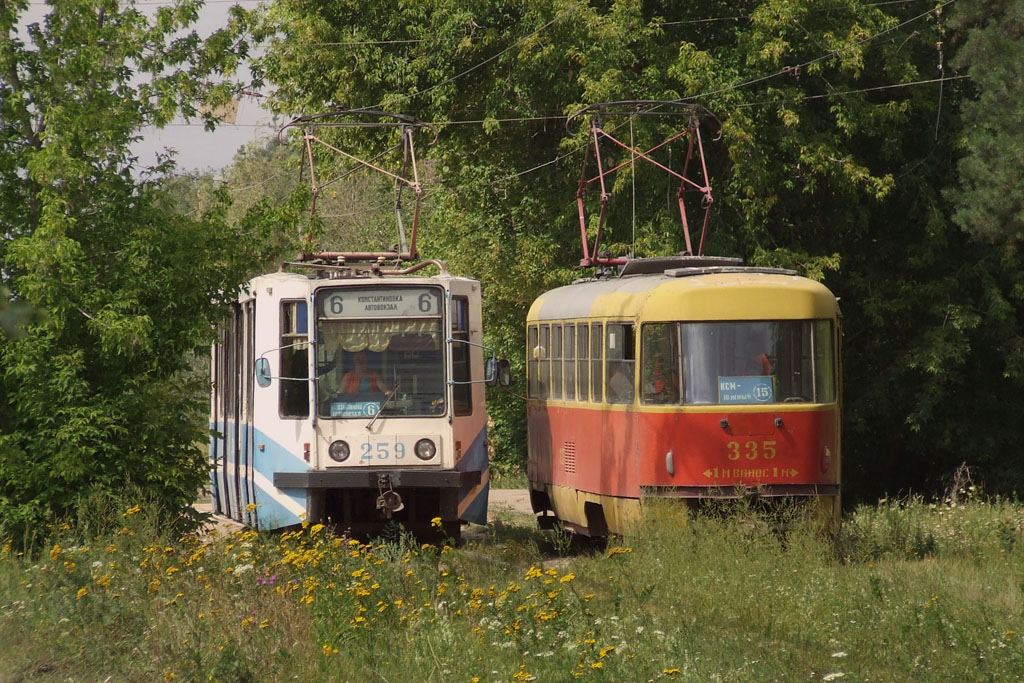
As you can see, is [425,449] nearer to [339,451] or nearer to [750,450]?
[339,451]

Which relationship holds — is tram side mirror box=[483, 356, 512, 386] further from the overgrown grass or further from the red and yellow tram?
the overgrown grass

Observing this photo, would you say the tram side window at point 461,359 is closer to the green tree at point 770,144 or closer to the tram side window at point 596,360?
the tram side window at point 596,360

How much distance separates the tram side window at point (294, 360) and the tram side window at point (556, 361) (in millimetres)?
3328

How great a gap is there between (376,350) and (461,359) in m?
0.88

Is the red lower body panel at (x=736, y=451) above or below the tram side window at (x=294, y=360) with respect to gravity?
below

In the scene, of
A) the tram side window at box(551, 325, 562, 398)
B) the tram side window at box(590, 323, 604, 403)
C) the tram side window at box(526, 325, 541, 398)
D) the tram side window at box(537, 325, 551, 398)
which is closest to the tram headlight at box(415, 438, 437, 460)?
the tram side window at box(590, 323, 604, 403)

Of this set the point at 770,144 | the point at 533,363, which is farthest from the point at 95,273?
the point at 770,144

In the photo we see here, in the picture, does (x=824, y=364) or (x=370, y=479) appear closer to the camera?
(x=824, y=364)

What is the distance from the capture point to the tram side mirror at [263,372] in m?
15.7

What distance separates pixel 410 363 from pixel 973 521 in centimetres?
620

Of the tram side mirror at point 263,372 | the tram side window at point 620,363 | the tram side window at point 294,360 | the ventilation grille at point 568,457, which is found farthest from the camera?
the ventilation grille at point 568,457

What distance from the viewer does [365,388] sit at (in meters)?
15.6

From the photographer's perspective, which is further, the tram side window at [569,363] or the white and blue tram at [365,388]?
the tram side window at [569,363]

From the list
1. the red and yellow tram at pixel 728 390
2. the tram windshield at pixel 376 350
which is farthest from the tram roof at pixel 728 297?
the tram windshield at pixel 376 350
